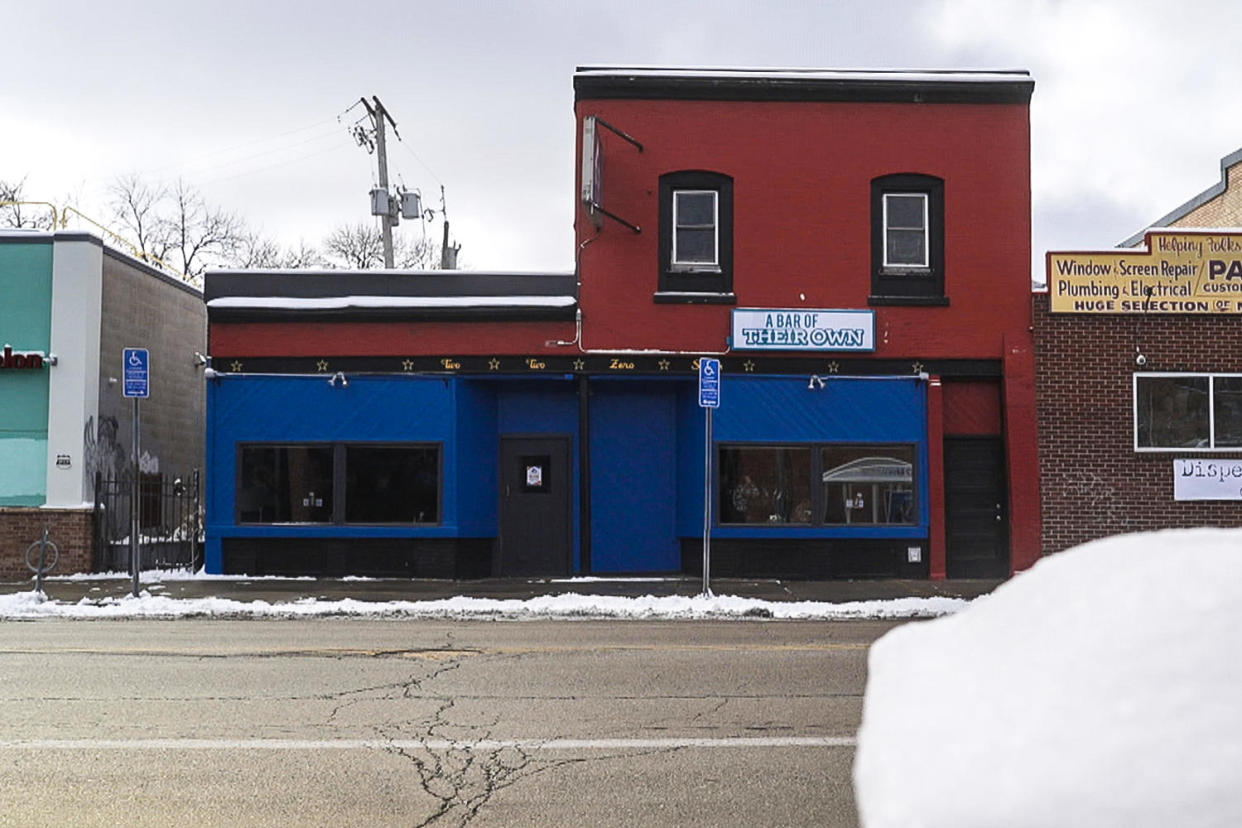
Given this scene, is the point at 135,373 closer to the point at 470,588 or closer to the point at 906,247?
the point at 470,588

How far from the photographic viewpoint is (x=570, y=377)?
19438 millimetres

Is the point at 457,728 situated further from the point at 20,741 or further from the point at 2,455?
the point at 2,455

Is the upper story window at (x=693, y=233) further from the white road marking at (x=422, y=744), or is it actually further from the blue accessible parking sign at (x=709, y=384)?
the white road marking at (x=422, y=744)

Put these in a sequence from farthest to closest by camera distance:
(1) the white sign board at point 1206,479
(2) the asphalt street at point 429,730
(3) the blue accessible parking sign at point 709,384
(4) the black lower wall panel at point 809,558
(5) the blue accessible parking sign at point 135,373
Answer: (4) the black lower wall panel at point 809,558
(1) the white sign board at point 1206,479
(3) the blue accessible parking sign at point 709,384
(5) the blue accessible parking sign at point 135,373
(2) the asphalt street at point 429,730

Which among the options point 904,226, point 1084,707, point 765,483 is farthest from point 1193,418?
point 1084,707

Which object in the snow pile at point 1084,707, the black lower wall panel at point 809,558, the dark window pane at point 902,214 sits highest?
the dark window pane at point 902,214

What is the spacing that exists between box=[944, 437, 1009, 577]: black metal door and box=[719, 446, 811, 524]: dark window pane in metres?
2.30

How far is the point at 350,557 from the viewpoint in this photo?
750 inches

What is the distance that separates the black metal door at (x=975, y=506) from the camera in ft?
64.0

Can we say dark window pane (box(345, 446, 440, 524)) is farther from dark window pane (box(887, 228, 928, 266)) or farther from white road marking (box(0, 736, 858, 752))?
white road marking (box(0, 736, 858, 752))

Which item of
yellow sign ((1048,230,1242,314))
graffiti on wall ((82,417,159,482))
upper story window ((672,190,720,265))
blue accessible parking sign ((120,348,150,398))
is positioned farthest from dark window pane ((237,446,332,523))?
yellow sign ((1048,230,1242,314))

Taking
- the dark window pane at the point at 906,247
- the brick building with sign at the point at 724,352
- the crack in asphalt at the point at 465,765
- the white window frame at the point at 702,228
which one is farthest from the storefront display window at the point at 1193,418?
the crack in asphalt at the point at 465,765

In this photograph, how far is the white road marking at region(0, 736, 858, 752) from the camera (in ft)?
23.6

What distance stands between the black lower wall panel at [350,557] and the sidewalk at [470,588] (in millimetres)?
258
